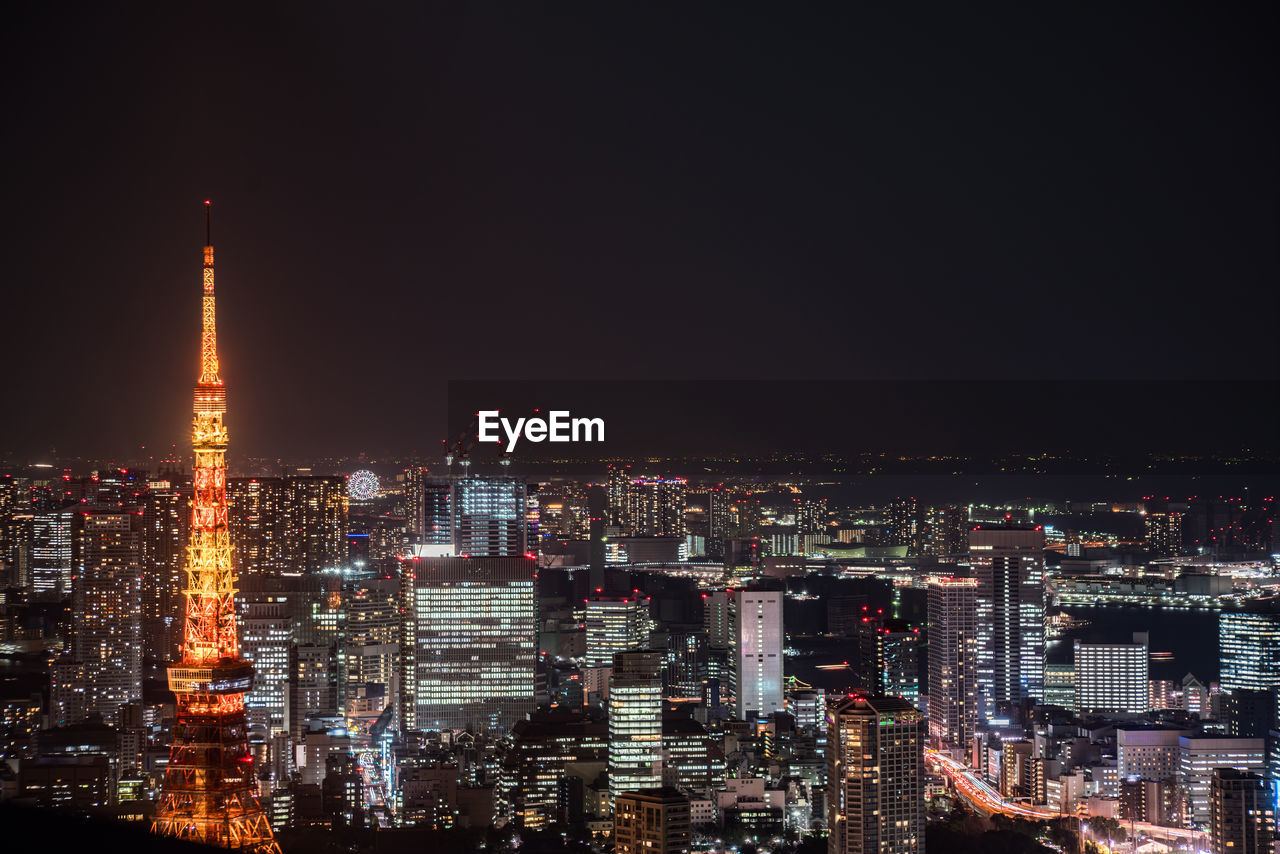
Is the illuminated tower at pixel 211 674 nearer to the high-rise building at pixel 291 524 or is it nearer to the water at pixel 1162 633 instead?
the high-rise building at pixel 291 524

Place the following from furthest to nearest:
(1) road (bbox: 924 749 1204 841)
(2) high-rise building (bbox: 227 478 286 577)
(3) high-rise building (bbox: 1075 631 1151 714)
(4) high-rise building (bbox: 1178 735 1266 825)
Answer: (3) high-rise building (bbox: 1075 631 1151 714) → (2) high-rise building (bbox: 227 478 286 577) → (4) high-rise building (bbox: 1178 735 1266 825) → (1) road (bbox: 924 749 1204 841)

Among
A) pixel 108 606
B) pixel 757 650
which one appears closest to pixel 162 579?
pixel 108 606

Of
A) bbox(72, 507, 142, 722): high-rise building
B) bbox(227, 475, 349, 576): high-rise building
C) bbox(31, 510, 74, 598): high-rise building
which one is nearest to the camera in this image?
bbox(72, 507, 142, 722): high-rise building

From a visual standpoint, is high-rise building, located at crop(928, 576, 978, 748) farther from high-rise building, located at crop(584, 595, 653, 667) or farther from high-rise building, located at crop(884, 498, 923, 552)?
high-rise building, located at crop(584, 595, 653, 667)

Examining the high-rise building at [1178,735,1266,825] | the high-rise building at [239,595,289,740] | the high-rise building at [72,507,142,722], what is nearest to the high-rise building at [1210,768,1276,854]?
the high-rise building at [1178,735,1266,825]

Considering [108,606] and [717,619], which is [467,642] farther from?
[108,606]

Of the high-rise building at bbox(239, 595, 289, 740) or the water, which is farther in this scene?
the water

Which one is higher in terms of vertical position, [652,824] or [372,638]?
[372,638]

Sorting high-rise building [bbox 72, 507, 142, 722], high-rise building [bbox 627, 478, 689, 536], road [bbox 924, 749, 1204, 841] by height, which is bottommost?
road [bbox 924, 749, 1204, 841]
